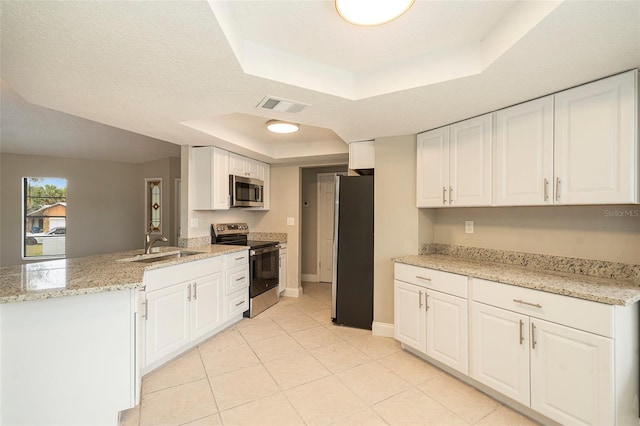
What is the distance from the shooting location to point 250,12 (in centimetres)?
141

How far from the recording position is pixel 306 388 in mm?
2068

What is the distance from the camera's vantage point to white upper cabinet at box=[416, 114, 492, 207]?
2.25 meters

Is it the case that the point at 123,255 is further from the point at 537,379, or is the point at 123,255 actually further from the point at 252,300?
the point at 537,379

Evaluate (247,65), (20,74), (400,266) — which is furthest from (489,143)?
(20,74)

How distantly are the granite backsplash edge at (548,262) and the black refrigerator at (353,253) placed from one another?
66 cm

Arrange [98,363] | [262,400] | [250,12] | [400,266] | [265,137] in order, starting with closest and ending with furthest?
1. [250,12]
2. [98,363]
3. [262,400]
4. [400,266]
5. [265,137]

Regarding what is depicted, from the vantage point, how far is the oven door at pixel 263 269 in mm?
3621

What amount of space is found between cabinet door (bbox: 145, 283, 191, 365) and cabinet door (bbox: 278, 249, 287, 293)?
1855 millimetres

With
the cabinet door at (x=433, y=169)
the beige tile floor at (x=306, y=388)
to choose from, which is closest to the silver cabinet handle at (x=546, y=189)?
the cabinet door at (x=433, y=169)

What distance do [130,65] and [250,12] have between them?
764mm

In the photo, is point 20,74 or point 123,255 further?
point 123,255

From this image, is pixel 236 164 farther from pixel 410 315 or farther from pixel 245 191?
pixel 410 315

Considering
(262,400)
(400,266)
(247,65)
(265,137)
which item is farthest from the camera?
(265,137)

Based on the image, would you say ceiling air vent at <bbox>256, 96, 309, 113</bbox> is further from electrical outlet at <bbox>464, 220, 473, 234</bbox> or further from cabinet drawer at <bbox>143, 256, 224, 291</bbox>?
electrical outlet at <bbox>464, 220, 473, 234</bbox>
